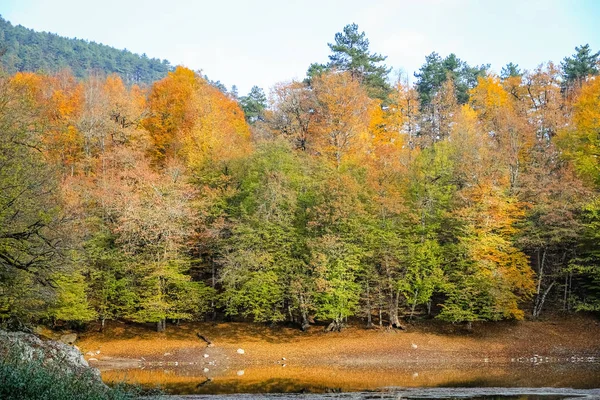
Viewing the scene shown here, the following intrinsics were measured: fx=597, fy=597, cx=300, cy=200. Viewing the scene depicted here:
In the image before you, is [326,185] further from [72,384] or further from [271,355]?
[72,384]

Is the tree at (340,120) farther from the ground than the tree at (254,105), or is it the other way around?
the tree at (254,105)

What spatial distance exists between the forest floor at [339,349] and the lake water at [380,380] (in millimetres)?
173

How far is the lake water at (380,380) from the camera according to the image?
23.7 meters

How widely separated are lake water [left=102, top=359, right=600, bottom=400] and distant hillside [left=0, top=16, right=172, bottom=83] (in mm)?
85876

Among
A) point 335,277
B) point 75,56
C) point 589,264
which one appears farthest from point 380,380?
point 75,56

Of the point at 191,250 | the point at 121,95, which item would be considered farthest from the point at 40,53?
the point at 191,250

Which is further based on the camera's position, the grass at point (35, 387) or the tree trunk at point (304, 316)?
the tree trunk at point (304, 316)

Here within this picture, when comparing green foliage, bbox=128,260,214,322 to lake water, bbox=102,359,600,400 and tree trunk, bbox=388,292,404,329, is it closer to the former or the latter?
lake water, bbox=102,359,600,400

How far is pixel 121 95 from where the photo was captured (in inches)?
2228

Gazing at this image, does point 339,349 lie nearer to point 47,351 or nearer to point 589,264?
point 589,264

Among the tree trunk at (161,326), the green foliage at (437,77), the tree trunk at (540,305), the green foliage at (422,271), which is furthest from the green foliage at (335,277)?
the green foliage at (437,77)

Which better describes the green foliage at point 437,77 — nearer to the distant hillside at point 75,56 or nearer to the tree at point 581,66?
the tree at point 581,66

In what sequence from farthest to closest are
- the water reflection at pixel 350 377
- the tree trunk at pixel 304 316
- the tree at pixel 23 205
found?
the tree trunk at pixel 304 316
the water reflection at pixel 350 377
the tree at pixel 23 205

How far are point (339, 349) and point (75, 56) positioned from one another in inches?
4479
